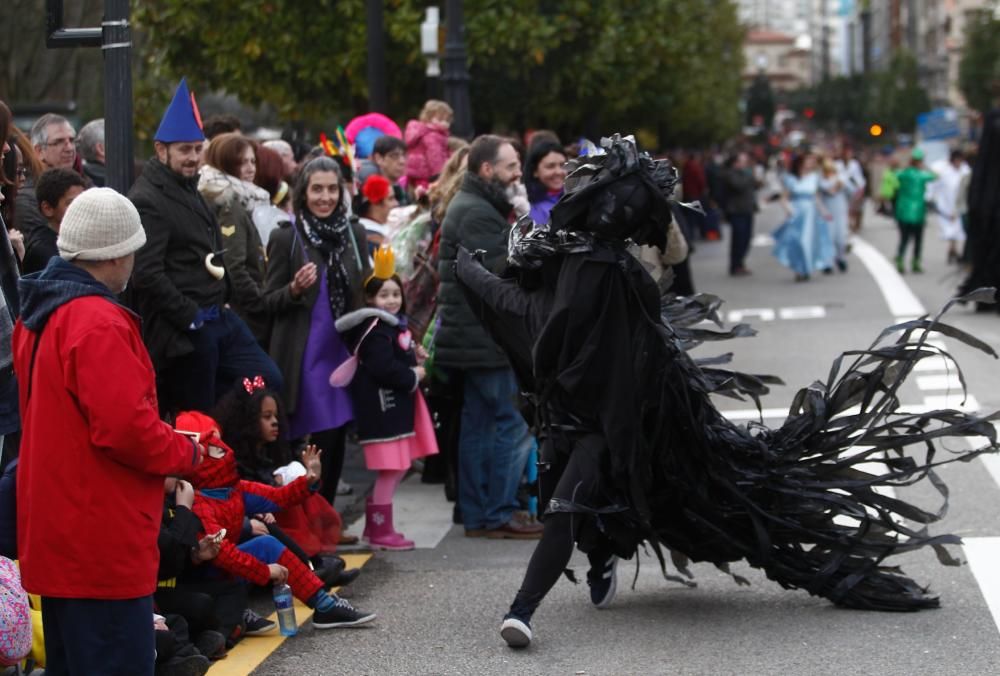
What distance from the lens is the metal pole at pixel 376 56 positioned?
14945 millimetres

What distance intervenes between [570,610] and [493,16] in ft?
40.3

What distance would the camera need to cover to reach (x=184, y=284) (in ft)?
24.8

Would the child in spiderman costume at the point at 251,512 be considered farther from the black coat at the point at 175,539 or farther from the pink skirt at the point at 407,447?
the pink skirt at the point at 407,447

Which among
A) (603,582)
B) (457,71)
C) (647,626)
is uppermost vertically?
(457,71)

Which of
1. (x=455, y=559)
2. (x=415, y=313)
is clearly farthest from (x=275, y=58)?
(x=455, y=559)

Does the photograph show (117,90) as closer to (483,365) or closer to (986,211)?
(483,365)

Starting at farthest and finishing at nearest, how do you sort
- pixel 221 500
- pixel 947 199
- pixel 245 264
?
1. pixel 947 199
2. pixel 245 264
3. pixel 221 500

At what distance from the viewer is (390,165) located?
35.9ft

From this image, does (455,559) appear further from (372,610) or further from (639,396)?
(639,396)

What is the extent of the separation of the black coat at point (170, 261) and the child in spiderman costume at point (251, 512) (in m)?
0.95

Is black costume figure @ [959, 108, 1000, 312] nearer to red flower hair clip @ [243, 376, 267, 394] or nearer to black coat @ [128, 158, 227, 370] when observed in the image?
black coat @ [128, 158, 227, 370]

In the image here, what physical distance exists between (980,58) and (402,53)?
148 ft

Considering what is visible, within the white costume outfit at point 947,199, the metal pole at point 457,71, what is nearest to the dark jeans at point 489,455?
the metal pole at point 457,71

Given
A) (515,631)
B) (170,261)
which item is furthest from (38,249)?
(515,631)
